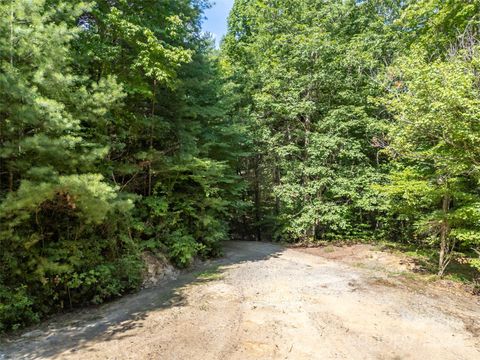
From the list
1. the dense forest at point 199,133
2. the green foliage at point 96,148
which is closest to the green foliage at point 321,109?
the dense forest at point 199,133

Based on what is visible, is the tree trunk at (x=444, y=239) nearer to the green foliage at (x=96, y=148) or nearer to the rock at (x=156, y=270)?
the green foliage at (x=96, y=148)

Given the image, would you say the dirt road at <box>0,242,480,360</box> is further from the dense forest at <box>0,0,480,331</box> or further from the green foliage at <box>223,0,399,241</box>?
the green foliage at <box>223,0,399,241</box>

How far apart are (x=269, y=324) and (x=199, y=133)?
6974 millimetres

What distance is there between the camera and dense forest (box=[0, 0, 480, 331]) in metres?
5.28

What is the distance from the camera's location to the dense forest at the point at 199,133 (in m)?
5.28

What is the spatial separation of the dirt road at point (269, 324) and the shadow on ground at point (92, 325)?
16 millimetres

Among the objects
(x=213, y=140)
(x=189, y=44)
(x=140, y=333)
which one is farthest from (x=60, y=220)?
(x=189, y=44)

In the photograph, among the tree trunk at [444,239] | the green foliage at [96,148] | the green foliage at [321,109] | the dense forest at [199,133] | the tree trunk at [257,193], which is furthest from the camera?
the tree trunk at [257,193]

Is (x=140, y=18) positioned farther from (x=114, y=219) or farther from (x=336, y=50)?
(x=336, y=50)

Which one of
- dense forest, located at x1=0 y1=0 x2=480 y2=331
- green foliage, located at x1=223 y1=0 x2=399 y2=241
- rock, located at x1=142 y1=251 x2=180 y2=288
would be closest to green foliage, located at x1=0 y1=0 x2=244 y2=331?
dense forest, located at x1=0 y1=0 x2=480 y2=331

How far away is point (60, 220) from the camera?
654cm

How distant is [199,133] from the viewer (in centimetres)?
1083

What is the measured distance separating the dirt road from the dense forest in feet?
3.24

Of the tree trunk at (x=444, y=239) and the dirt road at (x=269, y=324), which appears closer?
the dirt road at (x=269, y=324)
